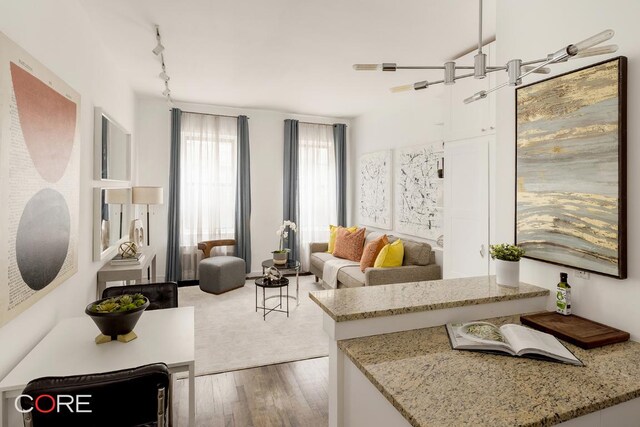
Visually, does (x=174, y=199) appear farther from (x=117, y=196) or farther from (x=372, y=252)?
(x=372, y=252)

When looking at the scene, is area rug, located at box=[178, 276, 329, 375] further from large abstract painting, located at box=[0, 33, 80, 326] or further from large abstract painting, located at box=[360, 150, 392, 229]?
large abstract painting, located at box=[360, 150, 392, 229]

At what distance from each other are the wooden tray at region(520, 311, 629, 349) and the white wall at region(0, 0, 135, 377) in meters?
2.31

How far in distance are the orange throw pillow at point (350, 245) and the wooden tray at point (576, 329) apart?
11.0 feet

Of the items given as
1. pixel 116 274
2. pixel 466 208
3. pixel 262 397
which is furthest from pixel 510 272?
pixel 116 274

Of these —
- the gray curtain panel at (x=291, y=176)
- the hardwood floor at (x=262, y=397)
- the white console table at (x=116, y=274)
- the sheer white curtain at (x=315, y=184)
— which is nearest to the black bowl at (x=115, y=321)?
the hardwood floor at (x=262, y=397)

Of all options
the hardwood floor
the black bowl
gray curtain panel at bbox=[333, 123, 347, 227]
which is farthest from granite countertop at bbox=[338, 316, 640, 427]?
gray curtain panel at bbox=[333, 123, 347, 227]

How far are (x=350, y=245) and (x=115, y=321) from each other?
12.0 feet

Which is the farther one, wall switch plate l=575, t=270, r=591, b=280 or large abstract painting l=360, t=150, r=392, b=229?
large abstract painting l=360, t=150, r=392, b=229

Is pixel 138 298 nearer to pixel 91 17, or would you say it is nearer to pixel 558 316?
pixel 558 316

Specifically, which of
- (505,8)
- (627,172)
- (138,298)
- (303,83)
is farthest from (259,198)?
(627,172)

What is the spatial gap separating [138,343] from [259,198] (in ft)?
13.9

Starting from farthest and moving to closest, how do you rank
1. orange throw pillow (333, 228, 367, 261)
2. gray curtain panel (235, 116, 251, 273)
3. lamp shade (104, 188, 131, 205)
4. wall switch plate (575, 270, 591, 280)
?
1. gray curtain panel (235, 116, 251, 273)
2. orange throw pillow (333, 228, 367, 261)
3. lamp shade (104, 188, 131, 205)
4. wall switch plate (575, 270, 591, 280)

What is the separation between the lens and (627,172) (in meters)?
1.44

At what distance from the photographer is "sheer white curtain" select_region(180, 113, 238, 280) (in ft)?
17.8
